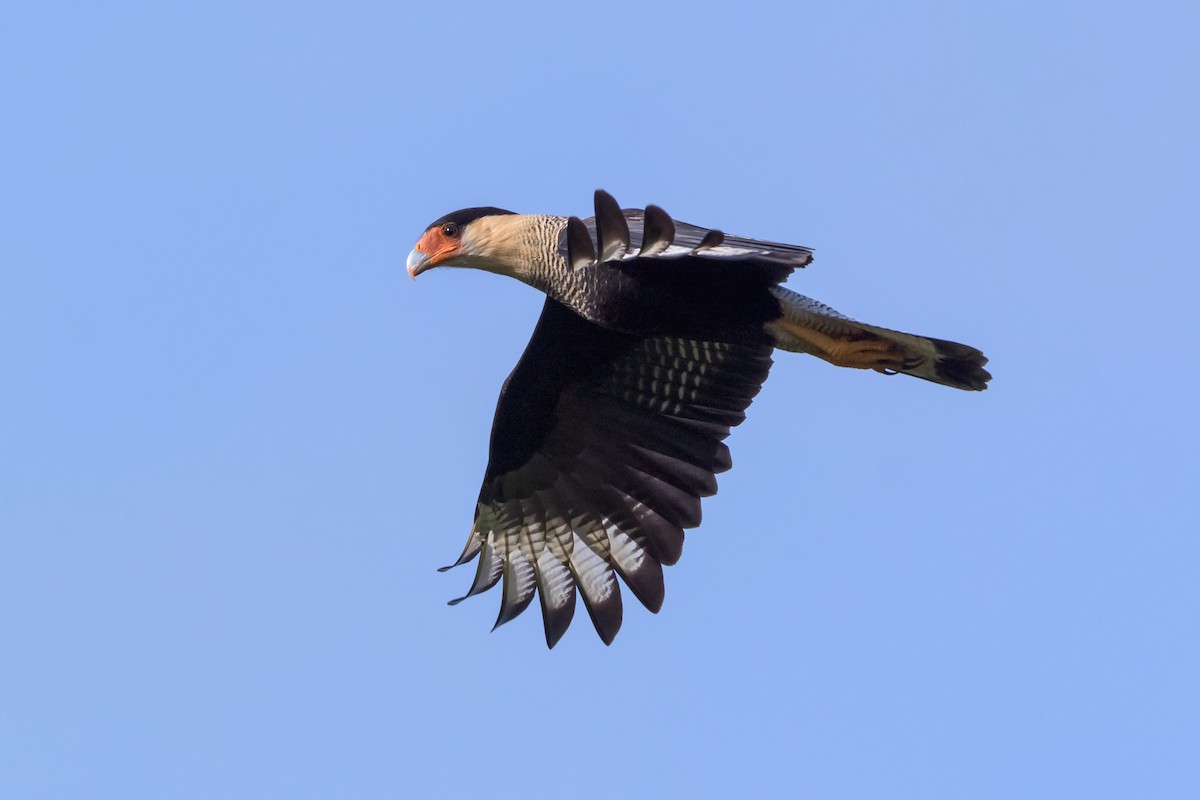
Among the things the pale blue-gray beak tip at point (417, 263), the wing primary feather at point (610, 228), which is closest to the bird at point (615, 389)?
the pale blue-gray beak tip at point (417, 263)

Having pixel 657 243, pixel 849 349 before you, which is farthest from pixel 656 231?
pixel 849 349

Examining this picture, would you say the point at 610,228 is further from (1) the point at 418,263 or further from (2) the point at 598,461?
(2) the point at 598,461

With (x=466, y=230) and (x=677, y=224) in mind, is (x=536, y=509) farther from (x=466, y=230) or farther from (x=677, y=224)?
(x=677, y=224)

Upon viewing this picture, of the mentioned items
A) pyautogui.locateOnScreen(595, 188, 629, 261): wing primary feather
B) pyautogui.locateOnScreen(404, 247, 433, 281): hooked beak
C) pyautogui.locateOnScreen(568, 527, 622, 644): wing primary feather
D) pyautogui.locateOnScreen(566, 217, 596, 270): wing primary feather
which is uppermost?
pyautogui.locateOnScreen(404, 247, 433, 281): hooked beak

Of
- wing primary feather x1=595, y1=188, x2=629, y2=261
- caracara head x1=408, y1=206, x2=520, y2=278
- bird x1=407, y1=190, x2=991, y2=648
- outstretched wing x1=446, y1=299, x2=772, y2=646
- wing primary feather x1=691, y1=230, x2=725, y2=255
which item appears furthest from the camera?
outstretched wing x1=446, y1=299, x2=772, y2=646

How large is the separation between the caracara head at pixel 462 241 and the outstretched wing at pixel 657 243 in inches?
37.0

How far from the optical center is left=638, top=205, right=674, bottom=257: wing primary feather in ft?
20.3

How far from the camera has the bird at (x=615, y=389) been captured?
7383mm

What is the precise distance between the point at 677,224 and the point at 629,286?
468 mm

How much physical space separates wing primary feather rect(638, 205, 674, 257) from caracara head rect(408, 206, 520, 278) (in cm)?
145

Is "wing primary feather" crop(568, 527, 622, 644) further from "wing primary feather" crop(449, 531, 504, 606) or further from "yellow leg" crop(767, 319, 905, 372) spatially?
"yellow leg" crop(767, 319, 905, 372)

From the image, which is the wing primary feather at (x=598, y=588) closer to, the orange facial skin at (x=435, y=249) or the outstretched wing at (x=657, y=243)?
the orange facial skin at (x=435, y=249)

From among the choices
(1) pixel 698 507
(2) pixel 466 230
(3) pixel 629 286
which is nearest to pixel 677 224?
(3) pixel 629 286

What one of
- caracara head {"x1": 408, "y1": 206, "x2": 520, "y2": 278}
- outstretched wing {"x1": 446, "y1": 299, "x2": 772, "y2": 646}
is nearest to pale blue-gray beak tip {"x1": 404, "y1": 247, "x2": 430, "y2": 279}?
caracara head {"x1": 408, "y1": 206, "x2": 520, "y2": 278}
